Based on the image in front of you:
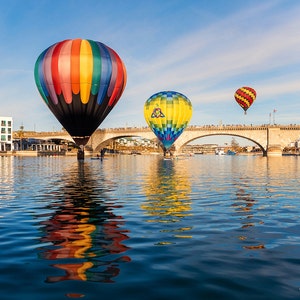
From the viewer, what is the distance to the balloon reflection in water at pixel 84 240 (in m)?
8.53

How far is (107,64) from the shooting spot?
44.5 meters

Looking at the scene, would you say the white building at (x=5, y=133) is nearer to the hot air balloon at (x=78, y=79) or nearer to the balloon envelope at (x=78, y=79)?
the hot air balloon at (x=78, y=79)

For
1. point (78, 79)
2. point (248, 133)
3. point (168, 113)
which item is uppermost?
point (78, 79)

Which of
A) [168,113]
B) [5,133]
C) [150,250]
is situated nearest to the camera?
[150,250]

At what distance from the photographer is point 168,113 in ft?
258

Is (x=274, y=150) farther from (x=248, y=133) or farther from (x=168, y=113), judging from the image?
(x=168, y=113)

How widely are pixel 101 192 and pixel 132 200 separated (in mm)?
4556

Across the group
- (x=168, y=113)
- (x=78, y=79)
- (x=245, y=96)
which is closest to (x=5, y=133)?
(x=245, y=96)

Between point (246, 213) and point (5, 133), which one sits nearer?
point (246, 213)

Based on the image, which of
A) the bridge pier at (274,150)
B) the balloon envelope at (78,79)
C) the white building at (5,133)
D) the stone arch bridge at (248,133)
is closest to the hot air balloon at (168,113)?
the balloon envelope at (78,79)

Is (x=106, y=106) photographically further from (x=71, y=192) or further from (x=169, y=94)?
(x=169, y=94)

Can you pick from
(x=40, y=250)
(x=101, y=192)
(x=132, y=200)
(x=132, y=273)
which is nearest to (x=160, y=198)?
(x=132, y=200)

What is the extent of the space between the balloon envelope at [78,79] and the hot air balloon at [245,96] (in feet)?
221

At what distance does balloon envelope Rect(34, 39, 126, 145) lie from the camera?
4353 centimetres
